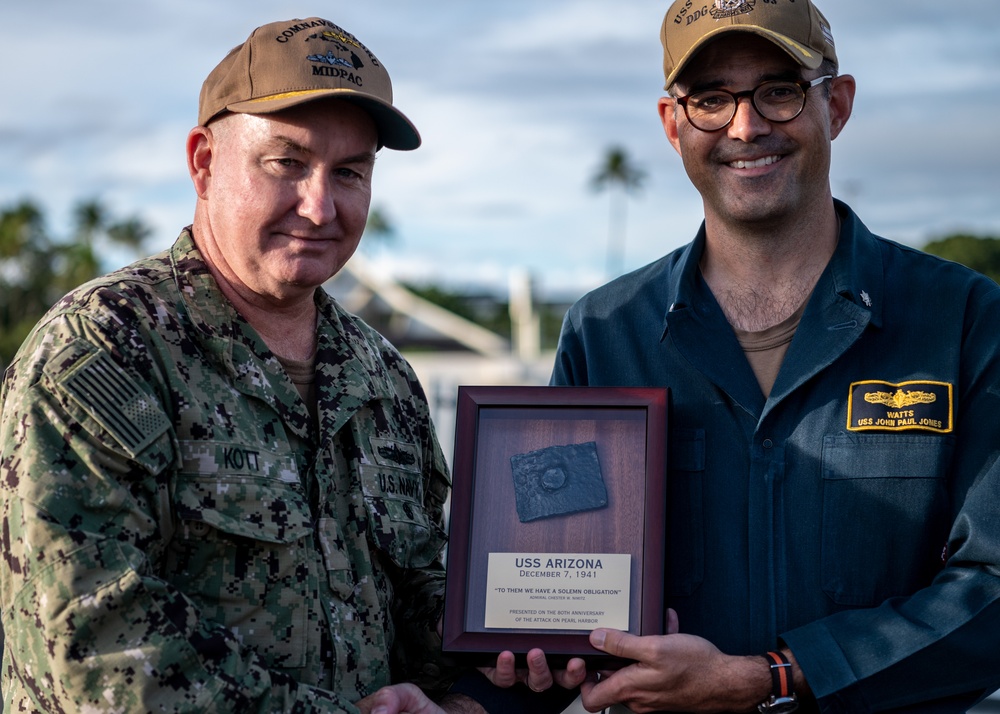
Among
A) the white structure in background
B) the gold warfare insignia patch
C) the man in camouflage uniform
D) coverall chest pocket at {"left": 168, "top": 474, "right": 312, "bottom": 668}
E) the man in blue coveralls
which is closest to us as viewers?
the man in camouflage uniform

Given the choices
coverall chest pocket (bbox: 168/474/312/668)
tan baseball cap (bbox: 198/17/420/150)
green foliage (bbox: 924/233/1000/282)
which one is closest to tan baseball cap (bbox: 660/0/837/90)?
tan baseball cap (bbox: 198/17/420/150)

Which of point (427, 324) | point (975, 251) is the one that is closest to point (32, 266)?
point (427, 324)

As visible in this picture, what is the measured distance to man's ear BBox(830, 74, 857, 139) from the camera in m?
3.61

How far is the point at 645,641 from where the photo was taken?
310 cm

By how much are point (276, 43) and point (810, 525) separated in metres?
2.12

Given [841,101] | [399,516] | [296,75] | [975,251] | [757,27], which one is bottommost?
[399,516]

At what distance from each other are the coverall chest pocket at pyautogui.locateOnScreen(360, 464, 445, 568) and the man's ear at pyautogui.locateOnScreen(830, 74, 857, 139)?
1.77 meters

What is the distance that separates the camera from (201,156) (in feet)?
11.0

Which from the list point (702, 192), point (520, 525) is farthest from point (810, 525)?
point (702, 192)

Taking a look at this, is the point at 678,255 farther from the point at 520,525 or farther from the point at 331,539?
the point at 331,539

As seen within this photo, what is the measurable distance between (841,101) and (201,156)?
6.65 ft

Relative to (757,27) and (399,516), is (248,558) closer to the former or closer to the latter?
(399,516)

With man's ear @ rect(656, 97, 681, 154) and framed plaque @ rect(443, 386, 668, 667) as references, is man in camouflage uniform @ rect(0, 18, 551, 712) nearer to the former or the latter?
framed plaque @ rect(443, 386, 668, 667)

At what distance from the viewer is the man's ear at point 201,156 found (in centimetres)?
335
